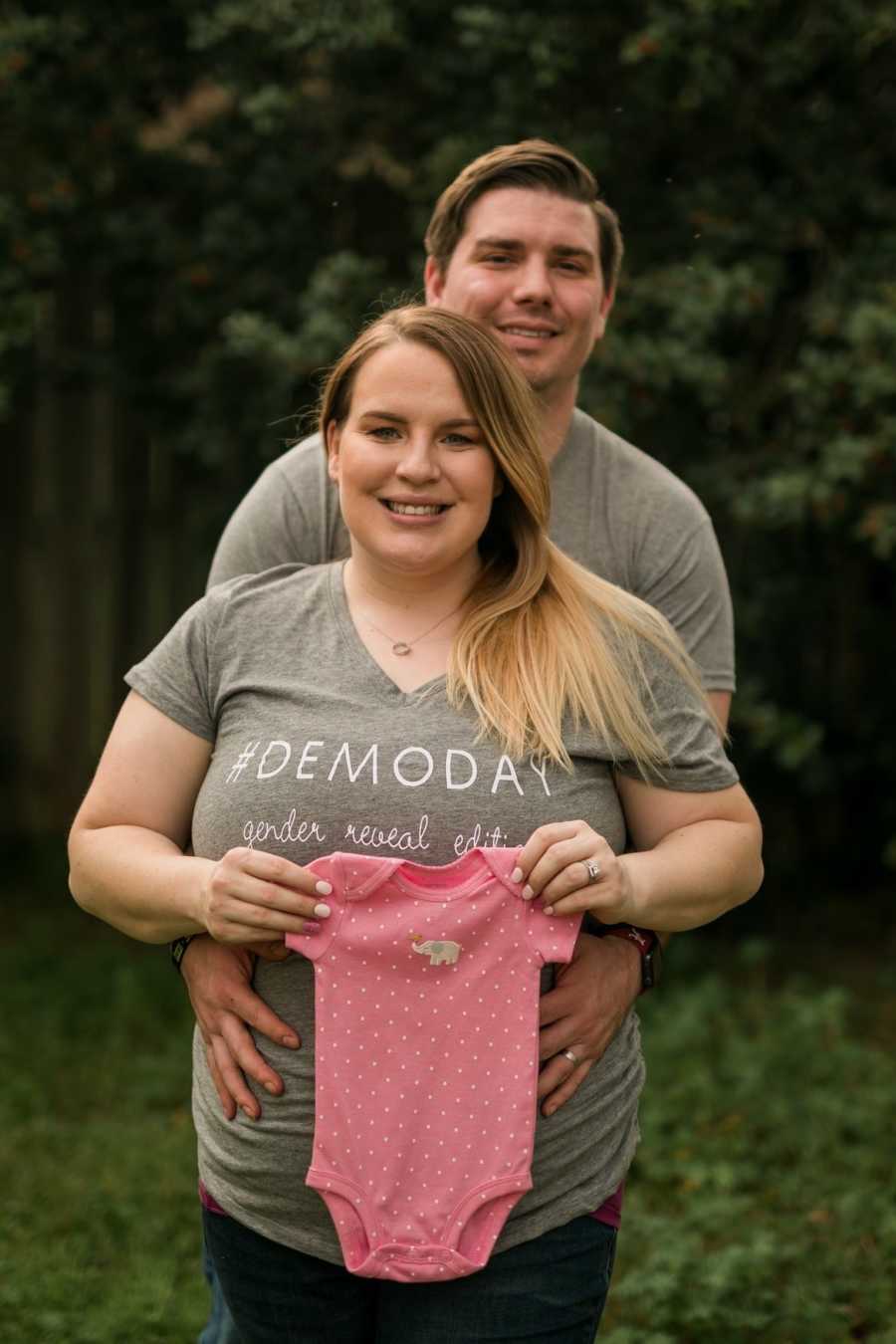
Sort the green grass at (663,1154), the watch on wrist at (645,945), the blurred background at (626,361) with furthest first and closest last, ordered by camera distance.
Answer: the blurred background at (626,361), the green grass at (663,1154), the watch on wrist at (645,945)

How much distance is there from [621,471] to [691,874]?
91 cm

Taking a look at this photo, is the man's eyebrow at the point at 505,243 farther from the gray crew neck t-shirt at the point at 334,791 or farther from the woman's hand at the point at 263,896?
the woman's hand at the point at 263,896

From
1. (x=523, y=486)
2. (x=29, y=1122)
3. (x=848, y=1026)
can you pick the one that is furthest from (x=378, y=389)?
(x=848, y=1026)

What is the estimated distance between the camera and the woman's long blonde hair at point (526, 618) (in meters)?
2.32

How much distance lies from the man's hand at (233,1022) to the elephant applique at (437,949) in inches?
8.8

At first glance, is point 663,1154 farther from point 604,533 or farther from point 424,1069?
point 424,1069

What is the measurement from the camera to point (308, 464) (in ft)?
9.68

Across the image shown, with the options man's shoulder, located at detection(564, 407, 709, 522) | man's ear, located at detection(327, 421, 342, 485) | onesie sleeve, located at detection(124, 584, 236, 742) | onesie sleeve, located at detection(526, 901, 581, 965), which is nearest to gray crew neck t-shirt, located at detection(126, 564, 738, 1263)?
onesie sleeve, located at detection(124, 584, 236, 742)

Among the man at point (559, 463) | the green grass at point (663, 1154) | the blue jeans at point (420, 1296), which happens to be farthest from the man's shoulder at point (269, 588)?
the green grass at point (663, 1154)

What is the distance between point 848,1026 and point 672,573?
3.29 m

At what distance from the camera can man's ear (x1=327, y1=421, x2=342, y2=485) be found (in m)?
2.52

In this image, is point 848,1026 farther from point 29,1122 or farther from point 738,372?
point 29,1122

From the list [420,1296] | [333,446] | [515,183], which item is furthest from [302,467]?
[420,1296]

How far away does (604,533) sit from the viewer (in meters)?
2.89
